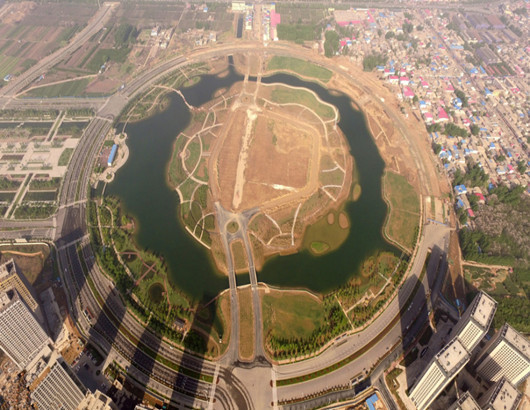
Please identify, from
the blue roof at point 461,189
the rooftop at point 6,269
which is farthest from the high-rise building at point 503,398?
the rooftop at point 6,269

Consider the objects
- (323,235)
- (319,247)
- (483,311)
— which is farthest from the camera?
(323,235)

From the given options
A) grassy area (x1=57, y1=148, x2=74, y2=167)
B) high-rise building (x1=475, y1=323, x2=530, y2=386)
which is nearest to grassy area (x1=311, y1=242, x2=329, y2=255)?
high-rise building (x1=475, y1=323, x2=530, y2=386)

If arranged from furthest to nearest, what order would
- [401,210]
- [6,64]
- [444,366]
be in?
[6,64]
[401,210]
[444,366]

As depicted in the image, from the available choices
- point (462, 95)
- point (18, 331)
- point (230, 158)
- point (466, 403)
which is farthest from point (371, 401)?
point (462, 95)

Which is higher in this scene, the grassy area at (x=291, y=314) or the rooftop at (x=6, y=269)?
the rooftop at (x=6, y=269)

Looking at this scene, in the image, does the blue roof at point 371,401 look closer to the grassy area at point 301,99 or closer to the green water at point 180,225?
the green water at point 180,225

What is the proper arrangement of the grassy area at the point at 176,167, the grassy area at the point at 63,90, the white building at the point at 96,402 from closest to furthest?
the white building at the point at 96,402, the grassy area at the point at 176,167, the grassy area at the point at 63,90

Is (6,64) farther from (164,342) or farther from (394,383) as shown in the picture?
(394,383)
